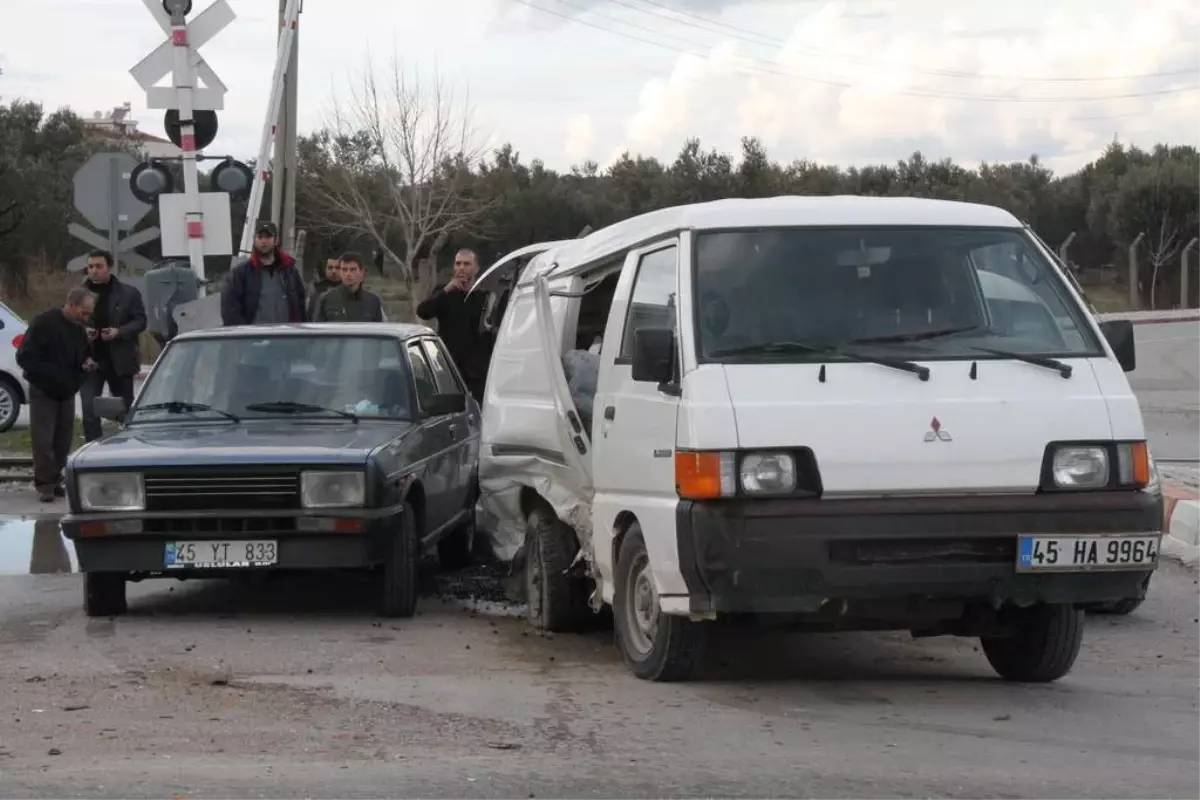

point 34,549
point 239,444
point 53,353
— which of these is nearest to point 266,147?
point 53,353

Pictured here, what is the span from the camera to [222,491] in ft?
28.0

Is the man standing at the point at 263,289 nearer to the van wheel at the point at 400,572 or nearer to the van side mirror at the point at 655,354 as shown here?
the van wheel at the point at 400,572

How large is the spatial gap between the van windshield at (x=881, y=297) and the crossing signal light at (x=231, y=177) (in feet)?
31.4

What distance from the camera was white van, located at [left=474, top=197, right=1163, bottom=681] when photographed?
6.15 m

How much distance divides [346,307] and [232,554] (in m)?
4.75

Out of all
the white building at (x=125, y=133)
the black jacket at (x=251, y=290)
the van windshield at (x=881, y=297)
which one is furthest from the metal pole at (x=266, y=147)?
the white building at (x=125, y=133)

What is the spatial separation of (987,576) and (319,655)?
3.11 metres

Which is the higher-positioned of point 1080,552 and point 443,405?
point 443,405

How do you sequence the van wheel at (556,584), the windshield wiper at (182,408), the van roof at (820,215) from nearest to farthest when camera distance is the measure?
the van roof at (820,215), the van wheel at (556,584), the windshield wiper at (182,408)

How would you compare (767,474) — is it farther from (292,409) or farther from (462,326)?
(462,326)

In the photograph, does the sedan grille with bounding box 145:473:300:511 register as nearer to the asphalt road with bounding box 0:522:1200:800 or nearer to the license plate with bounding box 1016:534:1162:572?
the asphalt road with bounding box 0:522:1200:800

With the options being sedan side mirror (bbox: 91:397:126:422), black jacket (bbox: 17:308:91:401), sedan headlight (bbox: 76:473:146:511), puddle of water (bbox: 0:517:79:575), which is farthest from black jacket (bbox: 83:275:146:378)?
sedan headlight (bbox: 76:473:146:511)

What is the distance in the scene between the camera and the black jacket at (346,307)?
13.0 meters

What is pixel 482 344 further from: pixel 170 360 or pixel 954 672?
pixel 954 672
